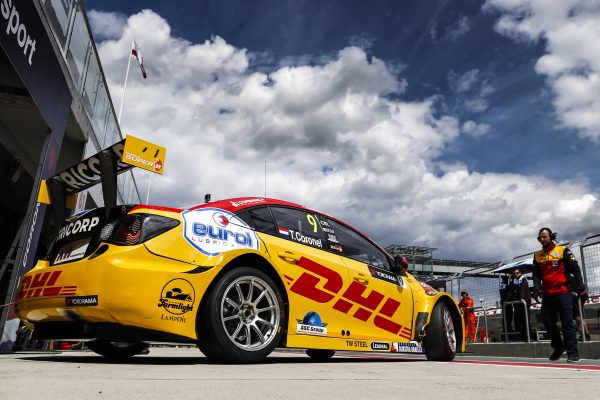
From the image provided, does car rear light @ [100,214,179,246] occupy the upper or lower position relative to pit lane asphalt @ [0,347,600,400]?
upper

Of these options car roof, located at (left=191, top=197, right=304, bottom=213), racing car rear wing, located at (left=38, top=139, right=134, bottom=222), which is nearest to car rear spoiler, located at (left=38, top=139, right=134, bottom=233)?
racing car rear wing, located at (left=38, top=139, right=134, bottom=222)

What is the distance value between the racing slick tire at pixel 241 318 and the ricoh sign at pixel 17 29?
454 cm

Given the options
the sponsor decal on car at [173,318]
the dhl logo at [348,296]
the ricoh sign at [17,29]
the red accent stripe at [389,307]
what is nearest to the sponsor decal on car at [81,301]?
the sponsor decal on car at [173,318]

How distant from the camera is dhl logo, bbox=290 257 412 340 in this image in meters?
4.48

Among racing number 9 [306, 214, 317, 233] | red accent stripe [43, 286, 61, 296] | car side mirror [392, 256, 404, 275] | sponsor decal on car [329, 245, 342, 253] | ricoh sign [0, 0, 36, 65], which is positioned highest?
ricoh sign [0, 0, 36, 65]

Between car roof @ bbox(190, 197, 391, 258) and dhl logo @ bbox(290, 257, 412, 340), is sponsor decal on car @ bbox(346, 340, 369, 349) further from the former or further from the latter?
car roof @ bbox(190, 197, 391, 258)

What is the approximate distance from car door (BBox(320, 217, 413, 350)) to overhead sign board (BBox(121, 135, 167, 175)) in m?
1.83

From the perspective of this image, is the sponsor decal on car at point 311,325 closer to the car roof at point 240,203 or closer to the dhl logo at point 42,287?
the car roof at point 240,203

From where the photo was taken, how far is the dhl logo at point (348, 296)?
4.48m

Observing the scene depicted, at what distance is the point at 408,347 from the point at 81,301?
138 inches

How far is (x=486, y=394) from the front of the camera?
2268mm

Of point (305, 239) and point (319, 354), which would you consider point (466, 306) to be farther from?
point (305, 239)

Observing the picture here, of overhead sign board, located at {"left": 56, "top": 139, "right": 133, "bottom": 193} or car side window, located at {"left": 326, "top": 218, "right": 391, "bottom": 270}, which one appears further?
car side window, located at {"left": 326, "top": 218, "right": 391, "bottom": 270}

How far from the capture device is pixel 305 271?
4484 millimetres
